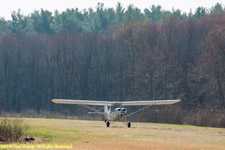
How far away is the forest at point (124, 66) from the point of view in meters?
58.1

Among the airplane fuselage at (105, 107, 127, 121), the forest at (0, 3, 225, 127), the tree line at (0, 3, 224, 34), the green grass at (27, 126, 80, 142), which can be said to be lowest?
the green grass at (27, 126, 80, 142)

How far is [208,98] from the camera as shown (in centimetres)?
5741

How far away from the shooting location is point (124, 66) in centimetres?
7300

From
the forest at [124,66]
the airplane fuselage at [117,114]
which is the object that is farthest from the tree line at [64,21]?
the airplane fuselage at [117,114]

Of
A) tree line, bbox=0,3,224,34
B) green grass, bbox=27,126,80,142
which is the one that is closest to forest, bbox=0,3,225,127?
tree line, bbox=0,3,224,34

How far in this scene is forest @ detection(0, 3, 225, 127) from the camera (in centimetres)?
5812

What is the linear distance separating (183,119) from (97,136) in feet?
62.9

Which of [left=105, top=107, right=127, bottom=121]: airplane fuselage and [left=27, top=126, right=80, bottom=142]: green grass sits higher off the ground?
[left=105, top=107, right=127, bottom=121]: airplane fuselage

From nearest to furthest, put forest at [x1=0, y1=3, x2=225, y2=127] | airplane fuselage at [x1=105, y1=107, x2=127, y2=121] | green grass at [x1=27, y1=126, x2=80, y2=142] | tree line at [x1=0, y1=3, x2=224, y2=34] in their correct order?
green grass at [x1=27, y1=126, x2=80, y2=142] → airplane fuselage at [x1=105, y1=107, x2=127, y2=121] → forest at [x1=0, y1=3, x2=225, y2=127] → tree line at [x1=0, y1=3, x2=224, y2=34]

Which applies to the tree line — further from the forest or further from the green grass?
the green grass

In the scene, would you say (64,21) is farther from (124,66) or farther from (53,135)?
(53,135)

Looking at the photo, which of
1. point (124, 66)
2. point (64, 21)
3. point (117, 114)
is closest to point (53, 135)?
point (117, 114)

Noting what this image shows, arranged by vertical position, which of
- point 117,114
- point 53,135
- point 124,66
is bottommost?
point 53,135

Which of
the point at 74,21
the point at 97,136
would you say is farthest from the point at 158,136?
the point at 74,21
